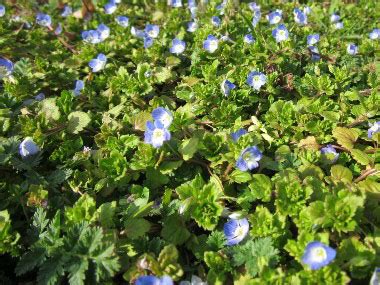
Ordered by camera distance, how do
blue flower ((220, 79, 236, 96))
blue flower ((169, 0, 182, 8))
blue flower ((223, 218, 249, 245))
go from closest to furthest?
blue flower ((223, 218, 249, 245))
blue flower ((220, 79, 236, 96))
blue flower ((169, 0, 182, 8))

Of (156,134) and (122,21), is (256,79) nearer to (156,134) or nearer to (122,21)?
(156,134)

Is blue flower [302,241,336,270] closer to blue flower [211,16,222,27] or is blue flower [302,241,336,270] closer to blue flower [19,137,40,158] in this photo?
blue flower [19,137,40,158]

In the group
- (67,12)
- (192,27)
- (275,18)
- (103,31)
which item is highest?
(275,18)

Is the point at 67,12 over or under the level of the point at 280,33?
under

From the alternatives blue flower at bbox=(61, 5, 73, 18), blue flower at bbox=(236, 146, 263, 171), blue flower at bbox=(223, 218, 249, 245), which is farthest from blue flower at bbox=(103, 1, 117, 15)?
blue flower at bbox=(223, 218, 249, 245)

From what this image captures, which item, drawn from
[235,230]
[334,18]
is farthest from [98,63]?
[334,18]
